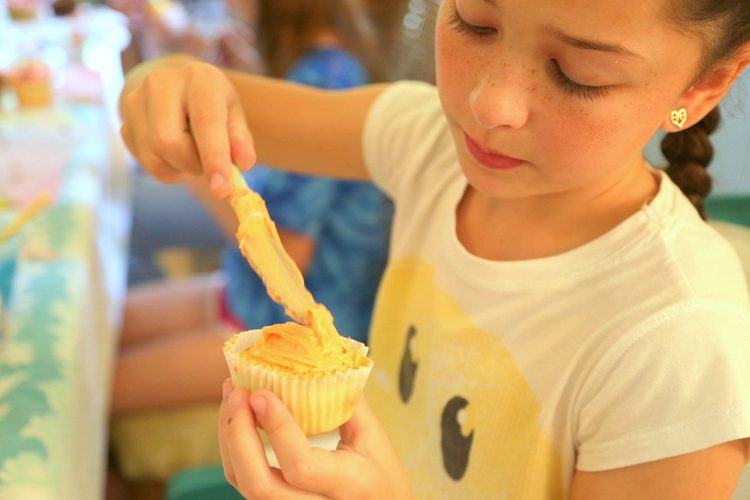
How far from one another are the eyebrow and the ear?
0.11m

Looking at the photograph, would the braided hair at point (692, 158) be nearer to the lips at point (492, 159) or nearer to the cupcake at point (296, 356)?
the lips at point (492, 159)

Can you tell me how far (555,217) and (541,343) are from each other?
0.13 m

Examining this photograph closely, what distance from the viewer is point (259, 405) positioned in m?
0.57

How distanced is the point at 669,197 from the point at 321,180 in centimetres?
85

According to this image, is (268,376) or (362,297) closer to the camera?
(268,376)

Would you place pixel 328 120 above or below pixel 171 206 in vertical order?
above

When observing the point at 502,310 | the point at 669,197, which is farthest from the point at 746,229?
the point at 502,310

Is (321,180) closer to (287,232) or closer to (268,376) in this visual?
(287,232)

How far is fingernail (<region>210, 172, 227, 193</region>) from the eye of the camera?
690mm

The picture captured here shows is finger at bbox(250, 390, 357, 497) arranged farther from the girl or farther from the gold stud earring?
the gold stud earring

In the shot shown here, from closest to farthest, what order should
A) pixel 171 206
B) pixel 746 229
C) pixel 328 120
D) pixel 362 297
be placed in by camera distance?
1. pixel 746 229
2. pixel 328 120
3. pixel 362 297
4. pixel 171 206

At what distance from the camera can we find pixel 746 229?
0.90m

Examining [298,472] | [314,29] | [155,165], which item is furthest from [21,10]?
[298,472]

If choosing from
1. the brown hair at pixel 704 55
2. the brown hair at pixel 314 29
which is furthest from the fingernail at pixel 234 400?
the brown hair at pixel 314 29
